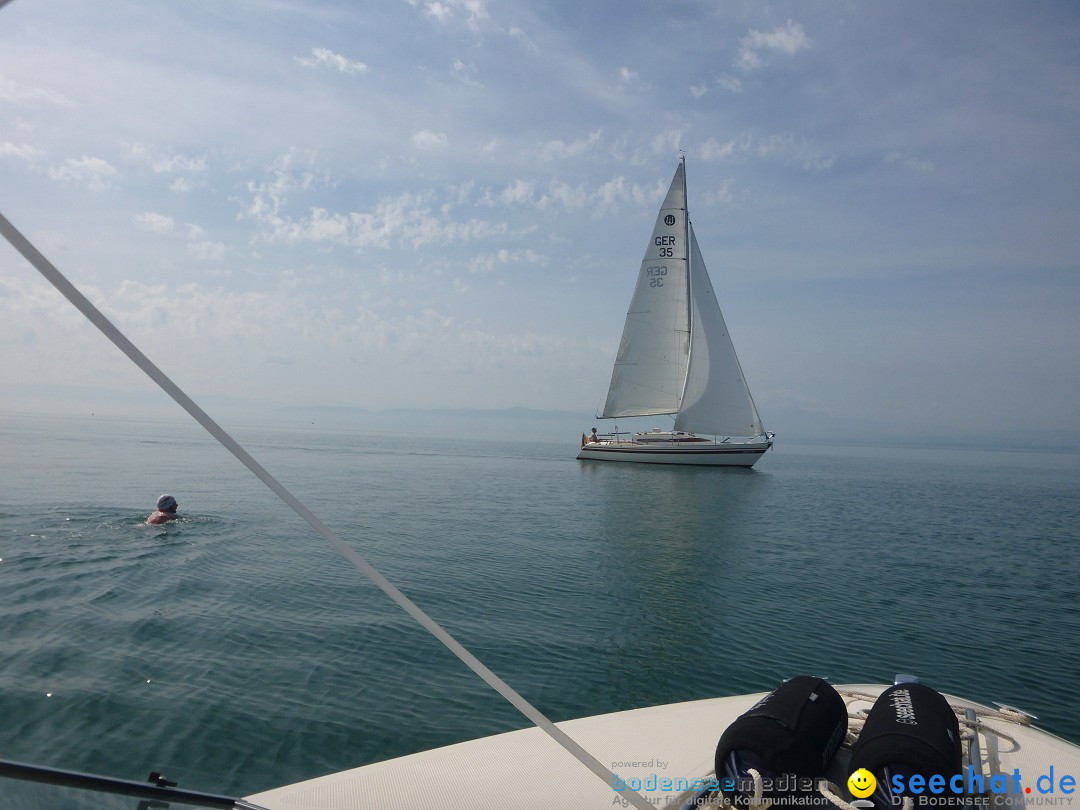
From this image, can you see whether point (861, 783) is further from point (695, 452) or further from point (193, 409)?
point (695, 452)

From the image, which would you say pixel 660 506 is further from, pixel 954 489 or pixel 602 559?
pixel 954 489

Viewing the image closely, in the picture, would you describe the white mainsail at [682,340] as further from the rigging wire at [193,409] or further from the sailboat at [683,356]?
the rigging wire at [193,409]

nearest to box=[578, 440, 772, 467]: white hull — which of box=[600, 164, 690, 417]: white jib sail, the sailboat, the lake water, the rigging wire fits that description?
the sailboat

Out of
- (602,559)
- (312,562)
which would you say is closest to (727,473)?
(602,559)

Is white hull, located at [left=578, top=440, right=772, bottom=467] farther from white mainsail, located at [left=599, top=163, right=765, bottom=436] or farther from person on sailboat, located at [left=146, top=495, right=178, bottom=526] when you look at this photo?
person on sailboat, located at [left=146, top=495, right=178, bottom=526]

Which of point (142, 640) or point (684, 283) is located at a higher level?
point (684, 283)

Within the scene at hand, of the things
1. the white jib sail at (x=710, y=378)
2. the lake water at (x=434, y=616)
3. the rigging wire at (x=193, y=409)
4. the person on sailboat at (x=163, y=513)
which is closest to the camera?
the rigging wire at (x=193, y=409)

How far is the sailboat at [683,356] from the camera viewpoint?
4288cm

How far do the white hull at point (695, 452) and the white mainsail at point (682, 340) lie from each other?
3.30ft

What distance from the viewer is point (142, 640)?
8.59 m

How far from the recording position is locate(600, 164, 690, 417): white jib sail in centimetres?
4291

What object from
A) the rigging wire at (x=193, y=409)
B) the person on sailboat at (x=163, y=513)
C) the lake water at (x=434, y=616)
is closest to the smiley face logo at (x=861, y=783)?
the rigging wire at (x=193, y=409)

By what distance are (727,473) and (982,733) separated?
1511 inches

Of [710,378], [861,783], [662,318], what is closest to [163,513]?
[861,783]
